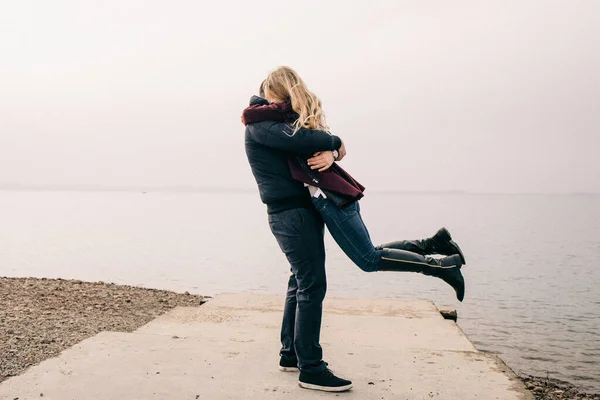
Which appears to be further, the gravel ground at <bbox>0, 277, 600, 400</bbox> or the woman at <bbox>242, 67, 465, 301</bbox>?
the gravel ground at <bbox>0, 277, 600, 400</bbox>

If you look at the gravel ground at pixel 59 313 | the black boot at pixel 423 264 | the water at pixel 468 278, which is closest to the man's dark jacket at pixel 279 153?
the black boot at pixel 423 264

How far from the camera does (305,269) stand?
3.66 m

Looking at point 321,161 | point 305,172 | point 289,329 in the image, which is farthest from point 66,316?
point 321,161

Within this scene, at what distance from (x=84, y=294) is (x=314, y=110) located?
6807mm

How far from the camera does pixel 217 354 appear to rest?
4.34m

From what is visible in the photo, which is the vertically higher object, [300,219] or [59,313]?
[300,219]

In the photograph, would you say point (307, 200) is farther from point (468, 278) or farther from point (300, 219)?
point (468, 278)

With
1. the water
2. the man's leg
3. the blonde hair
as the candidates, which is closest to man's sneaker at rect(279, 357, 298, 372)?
the man's leg

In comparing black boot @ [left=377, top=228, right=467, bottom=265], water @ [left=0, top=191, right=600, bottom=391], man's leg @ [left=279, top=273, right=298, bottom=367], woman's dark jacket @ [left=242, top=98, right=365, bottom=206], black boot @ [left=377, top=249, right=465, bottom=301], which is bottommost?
Answer: water @ [left=0, top=191, right=600, bottom=391]

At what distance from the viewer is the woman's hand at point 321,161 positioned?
3.56 meters

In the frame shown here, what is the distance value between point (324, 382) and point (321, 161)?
140 centimetres

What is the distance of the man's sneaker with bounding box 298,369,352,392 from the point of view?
3.59m

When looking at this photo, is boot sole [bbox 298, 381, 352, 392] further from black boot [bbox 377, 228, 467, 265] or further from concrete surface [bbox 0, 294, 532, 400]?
black boot [bbox 377, 228, 467, 265]

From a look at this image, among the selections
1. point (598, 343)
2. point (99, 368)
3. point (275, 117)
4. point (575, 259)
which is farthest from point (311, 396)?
point (575, 259)
